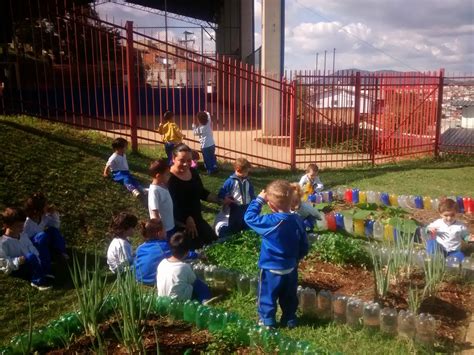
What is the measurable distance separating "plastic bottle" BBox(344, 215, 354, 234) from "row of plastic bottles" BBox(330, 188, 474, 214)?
147cm

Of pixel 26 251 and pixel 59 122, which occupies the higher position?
pixel 59 122

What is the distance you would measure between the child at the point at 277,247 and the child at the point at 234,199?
2029mm

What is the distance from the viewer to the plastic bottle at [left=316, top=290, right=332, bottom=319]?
388 cm

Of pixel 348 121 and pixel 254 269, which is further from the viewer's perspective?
pixel 348 121

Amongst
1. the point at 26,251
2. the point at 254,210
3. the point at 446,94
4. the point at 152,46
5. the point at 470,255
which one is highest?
the point at 152,46

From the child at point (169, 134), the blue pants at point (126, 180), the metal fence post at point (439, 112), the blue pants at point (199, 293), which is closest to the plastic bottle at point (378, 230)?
the blue pants at point (199, 293)

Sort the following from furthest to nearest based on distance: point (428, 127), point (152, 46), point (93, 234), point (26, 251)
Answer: point (428, 127), point (152, 46), point (93, 234), point (26, 251)

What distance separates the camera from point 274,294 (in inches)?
144

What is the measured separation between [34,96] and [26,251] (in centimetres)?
904

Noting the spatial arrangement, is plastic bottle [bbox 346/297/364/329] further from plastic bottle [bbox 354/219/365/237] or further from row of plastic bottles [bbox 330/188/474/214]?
row of plastic bottles [bbox 330/188/474/214]

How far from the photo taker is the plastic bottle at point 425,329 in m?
3.38

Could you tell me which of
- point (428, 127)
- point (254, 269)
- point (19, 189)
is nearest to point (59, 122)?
point (19, 189)

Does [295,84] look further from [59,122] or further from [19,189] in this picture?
[19,189]

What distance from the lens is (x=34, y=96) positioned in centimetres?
1253
